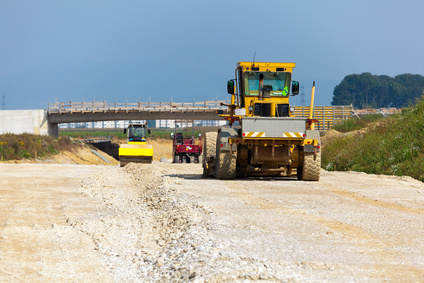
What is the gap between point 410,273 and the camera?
628 cm

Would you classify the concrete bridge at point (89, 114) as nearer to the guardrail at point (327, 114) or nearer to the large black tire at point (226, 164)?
the guardrail at point (327, 114)

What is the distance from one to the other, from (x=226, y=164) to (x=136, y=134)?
54.1 ft

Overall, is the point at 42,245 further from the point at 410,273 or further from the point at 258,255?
the point at 410,273

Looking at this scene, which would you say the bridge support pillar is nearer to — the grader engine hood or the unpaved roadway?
the unpaved roadway

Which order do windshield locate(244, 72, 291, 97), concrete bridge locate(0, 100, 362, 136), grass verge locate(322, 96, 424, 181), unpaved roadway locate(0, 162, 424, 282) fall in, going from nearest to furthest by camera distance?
unpaved roadway locate(0, 162, 424, 282) → windshield locate(244, 72, 291, 97) → grass verge locate(322, 96, 424, 181) → concrete bridge locate(0, 100, 362, 136)

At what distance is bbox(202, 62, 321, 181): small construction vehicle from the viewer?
1700 centimetres

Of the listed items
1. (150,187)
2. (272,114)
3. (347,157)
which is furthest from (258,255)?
(347,157)

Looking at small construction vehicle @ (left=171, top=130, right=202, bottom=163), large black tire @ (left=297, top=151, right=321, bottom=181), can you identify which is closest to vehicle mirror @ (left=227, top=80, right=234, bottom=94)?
large black tire @ (left=297, top=151, right=321, bottom=181)

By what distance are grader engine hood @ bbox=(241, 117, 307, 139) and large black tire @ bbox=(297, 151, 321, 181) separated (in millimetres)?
934

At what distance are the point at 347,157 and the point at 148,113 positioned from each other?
45584mm

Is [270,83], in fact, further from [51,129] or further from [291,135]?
[51,129]

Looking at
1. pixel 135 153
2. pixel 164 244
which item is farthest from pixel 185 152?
pixel 164 244

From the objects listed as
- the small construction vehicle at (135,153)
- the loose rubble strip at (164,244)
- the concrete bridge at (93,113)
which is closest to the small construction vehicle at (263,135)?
the loose rubble strip at (164,244)

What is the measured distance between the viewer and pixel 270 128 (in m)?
16.9
